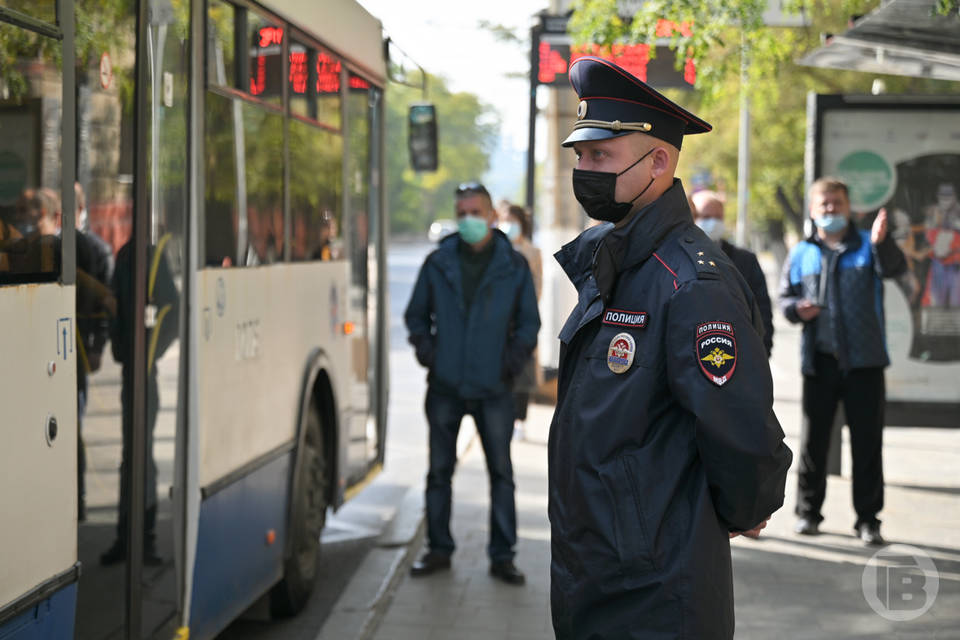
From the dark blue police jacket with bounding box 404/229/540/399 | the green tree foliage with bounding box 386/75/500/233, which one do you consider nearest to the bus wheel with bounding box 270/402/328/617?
the dark blue police jacket with bounding box 404/229/540/399

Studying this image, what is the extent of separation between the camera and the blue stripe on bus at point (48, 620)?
11.5 ft

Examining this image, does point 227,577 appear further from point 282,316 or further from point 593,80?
point 593,80

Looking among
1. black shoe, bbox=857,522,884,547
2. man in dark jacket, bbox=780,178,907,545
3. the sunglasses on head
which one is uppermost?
the sunglasses on head

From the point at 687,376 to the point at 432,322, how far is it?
4667 mm

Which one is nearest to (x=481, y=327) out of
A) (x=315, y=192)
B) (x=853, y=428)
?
(x=315, y=192)

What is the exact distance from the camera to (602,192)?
10.4ft

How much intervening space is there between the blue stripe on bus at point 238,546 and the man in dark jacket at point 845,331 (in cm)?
335

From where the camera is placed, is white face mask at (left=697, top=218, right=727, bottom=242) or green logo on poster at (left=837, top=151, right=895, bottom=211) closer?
white face mask at (left=697, top=218, right=727, bottom=242)

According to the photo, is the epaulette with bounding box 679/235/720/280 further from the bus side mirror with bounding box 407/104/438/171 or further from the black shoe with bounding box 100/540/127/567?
the bus side mirror with bounding box 407/104/438/171

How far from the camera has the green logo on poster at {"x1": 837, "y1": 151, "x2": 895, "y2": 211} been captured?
9875 mm

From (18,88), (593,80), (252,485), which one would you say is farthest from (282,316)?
(593,80)

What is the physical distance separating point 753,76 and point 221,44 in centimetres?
600

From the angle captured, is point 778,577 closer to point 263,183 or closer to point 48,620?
point 263,183

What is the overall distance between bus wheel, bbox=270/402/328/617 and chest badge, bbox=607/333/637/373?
3.72 meters
